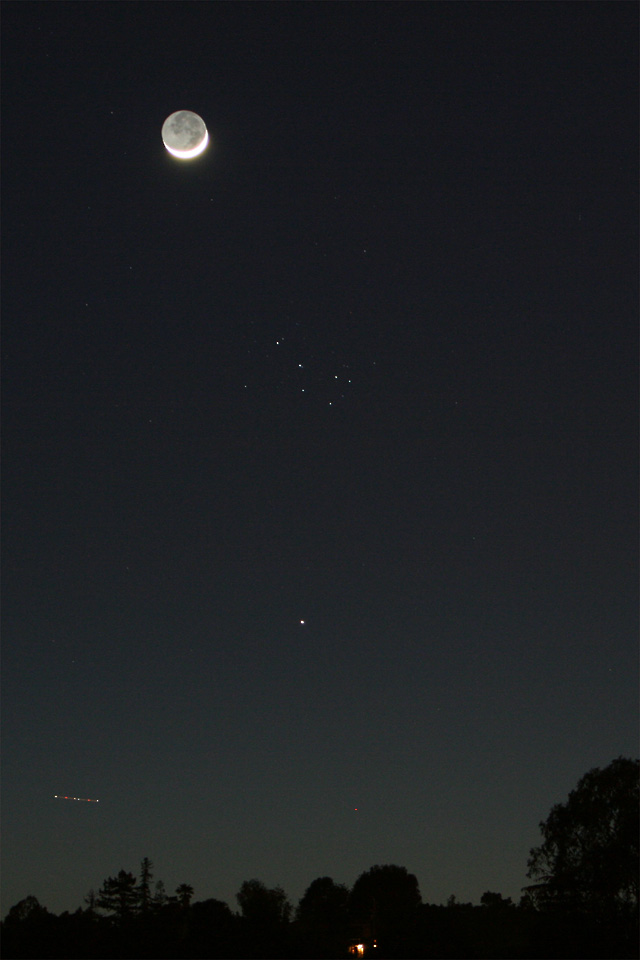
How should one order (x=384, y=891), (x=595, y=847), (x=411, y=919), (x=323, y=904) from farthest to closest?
(x=323, y=904) → (x=384, y=891) → (x=411, y=919) → (x=595, y=847)

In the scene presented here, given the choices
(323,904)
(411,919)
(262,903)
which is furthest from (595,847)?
(323,904)

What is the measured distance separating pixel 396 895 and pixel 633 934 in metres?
78.0

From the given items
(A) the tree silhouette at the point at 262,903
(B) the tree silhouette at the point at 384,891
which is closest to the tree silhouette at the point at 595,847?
(A) the tree silhouette at the point at 262,903

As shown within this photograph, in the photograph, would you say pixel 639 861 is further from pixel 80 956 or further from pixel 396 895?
pixel 396 895

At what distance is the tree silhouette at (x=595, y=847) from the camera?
34969 mm

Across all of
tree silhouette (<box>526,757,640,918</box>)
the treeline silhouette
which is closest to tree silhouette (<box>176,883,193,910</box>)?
the treeline silhouette

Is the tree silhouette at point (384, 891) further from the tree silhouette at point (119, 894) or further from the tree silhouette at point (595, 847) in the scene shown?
the tree silhouette at point (595, 847)

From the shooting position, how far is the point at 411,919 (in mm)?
73688

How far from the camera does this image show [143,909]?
7938cm

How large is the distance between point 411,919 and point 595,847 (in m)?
43.9

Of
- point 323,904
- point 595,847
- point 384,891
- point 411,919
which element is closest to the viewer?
point 595,847

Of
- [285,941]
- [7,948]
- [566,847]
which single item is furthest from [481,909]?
[566,847]

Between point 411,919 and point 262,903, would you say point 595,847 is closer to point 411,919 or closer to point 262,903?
point 411,919

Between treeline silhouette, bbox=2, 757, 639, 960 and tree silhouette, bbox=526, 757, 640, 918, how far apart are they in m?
0.04
